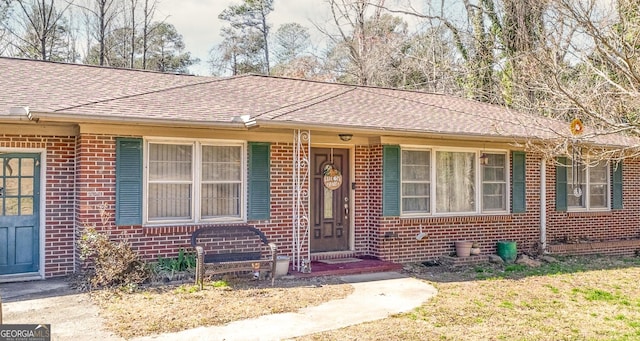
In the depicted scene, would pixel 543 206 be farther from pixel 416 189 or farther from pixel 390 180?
pixel 390 180

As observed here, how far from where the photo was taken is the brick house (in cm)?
782

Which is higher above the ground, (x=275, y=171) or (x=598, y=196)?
(x=275, y=171)

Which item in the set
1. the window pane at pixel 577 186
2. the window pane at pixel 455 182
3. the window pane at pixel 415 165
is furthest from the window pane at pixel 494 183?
the window pane at pixel 577 186

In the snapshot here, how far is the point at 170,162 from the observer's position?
328 inches

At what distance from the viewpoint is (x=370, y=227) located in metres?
9.76

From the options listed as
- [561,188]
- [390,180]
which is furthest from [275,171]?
[561,188]

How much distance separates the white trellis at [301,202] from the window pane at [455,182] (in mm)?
2723

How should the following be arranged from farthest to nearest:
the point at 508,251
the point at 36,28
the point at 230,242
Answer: the point at 36,28 < the point at 508,251 < the point at 230,242

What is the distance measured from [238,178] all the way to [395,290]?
3.19 metres

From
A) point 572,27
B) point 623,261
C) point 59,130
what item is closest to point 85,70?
point 59,130

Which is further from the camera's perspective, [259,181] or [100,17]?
[100,17]

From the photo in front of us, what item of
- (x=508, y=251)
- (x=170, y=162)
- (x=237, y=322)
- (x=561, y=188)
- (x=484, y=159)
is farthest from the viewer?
(x=561, y=188)

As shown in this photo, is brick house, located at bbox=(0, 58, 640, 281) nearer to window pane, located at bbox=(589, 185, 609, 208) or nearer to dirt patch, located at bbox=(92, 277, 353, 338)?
window pane, located at bbox=(589, 185, 609, 208)

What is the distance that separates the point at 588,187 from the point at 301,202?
282 inches
